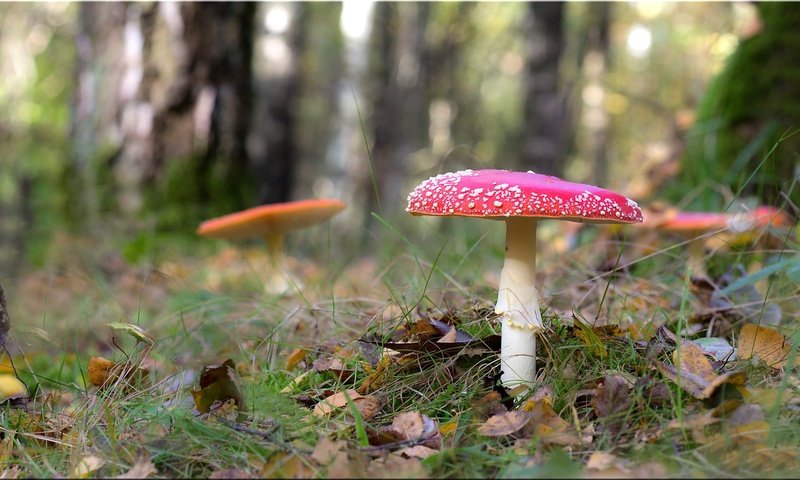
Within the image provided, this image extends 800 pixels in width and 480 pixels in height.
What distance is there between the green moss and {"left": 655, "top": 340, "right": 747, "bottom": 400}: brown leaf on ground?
8.58 ft

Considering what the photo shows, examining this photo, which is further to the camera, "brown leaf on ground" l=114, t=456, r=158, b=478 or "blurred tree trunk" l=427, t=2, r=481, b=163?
"blurred tree trunk" l=427, t=2, r=481, b=163

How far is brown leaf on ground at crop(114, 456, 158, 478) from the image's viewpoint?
1369 millimetres

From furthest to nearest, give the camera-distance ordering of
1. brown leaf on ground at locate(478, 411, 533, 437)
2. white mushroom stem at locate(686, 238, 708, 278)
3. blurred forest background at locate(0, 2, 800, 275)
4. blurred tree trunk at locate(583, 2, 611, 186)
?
blurred tree trunk at locate(583, 2, 611, 186) < blurred forest background at locate(0, 2, 800, 275) < white mushroom stem at locate(686, 238, 708, 278) < brown leaf on ground at locate(478, 411, 533, 437)

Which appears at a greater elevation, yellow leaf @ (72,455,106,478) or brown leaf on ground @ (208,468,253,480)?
brown leaf on ground @ (208,468,253,480)

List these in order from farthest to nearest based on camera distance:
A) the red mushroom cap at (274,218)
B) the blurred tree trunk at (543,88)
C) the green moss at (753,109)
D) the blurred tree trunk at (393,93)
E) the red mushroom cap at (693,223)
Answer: the blurred tree trunk at (393,93) → the blurred tree trunk at (543,88) → the green moss at (753,109) → the red mushroom cap at (274,218) → the red mushroom cap at (693,223)

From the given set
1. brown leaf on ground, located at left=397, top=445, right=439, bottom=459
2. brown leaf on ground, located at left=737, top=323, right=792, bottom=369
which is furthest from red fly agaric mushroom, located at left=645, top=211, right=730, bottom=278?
brown leaf on ground, located at left=397, top=445, right=439, bottom=459

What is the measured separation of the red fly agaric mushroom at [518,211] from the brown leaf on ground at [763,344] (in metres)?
0.54

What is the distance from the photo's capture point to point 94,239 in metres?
5.52

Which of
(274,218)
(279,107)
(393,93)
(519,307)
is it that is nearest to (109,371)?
(519,307)

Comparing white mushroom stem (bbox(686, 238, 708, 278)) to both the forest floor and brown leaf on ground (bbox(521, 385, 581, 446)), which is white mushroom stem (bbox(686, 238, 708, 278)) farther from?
brown leaf on ground (bbox(521, 385, 581, 446))

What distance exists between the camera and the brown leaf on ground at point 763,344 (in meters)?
1.87

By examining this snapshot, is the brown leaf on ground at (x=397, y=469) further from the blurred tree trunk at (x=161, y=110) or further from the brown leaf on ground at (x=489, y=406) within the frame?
the blurred tree trunk at (x=161, y=110)

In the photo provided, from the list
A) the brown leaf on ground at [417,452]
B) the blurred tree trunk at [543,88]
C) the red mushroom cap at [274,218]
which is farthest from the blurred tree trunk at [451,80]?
the brown leaf on ground at [417,452]

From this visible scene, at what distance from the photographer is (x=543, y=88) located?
7445mm
